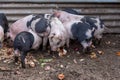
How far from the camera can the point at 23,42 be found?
5.93 metres

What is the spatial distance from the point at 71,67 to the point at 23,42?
0.89 meters

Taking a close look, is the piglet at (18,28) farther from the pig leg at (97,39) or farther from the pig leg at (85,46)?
the pig leg at (97,39)

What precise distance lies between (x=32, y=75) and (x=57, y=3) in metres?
2.27

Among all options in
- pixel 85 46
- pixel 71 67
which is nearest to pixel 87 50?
pixel 85 46

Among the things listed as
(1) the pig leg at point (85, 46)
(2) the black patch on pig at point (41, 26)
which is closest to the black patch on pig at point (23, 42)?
(2) the black patch on pig at point (41, 26)

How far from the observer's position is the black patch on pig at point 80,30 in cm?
631

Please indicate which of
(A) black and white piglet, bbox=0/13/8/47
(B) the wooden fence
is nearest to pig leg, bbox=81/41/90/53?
(B) the wooden fence

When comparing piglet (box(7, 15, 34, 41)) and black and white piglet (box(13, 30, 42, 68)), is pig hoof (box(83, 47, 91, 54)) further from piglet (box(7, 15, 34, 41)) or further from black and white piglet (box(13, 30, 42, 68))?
piglet (box(7, 15, 34, 41))

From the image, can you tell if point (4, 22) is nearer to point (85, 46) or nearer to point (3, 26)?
point (3, 26)

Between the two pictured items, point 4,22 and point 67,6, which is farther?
point 67,6

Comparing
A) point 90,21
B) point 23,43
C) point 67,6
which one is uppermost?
point 67,6

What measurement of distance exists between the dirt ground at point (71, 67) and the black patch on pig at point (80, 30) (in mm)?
343

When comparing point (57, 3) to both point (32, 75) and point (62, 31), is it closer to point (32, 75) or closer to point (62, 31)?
point (62, 31)

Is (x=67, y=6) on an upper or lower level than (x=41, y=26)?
upper
